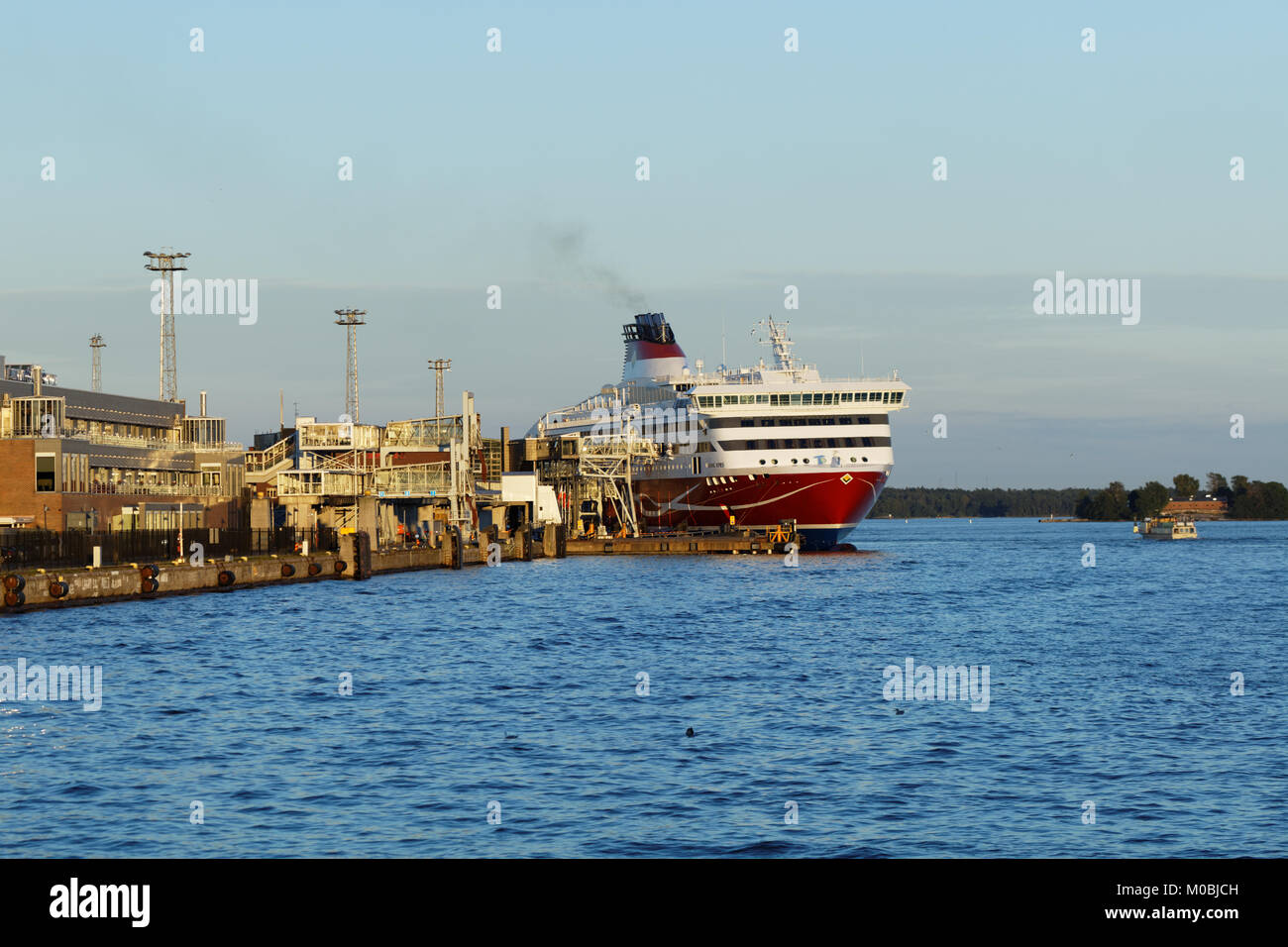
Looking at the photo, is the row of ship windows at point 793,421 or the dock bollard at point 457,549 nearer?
the dock bollard at point 457,549

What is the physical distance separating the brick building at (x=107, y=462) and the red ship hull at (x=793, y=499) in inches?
1611

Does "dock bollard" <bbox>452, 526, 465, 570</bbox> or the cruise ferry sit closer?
"dock bollard" <bbox>452, 526, 465, 570</bbox>

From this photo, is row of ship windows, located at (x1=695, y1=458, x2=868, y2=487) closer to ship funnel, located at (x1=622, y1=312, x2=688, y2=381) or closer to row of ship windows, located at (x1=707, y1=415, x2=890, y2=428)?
row of ship windows, located at (x1=707, y1=415, x2=890, y2=428)

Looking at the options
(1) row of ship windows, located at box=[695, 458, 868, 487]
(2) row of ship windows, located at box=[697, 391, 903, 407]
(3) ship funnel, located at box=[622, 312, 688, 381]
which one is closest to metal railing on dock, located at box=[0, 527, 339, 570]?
(1) row of ship windows, located at box=[695, 458, 868, 487]

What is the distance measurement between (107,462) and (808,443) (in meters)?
56.6

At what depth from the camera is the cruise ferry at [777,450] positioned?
115 meters

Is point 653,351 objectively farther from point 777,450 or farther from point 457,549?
point 457,549

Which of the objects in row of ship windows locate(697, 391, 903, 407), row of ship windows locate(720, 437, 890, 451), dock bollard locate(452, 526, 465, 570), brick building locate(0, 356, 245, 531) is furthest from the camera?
row of ship windows locate(697, 391, 903, 407)

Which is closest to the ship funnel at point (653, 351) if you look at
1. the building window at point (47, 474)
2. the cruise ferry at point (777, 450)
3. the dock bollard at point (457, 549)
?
the cruise ferry at point (777, 450)

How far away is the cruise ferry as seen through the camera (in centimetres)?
11456

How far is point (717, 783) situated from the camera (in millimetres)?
23000

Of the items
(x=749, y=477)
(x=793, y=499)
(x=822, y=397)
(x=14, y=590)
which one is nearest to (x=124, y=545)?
(x=14, y=590)

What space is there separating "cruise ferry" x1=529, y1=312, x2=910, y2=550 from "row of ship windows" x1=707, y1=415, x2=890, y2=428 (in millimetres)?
86

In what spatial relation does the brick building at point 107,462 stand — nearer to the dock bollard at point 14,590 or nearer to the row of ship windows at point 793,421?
the dock bollard at point 14,590
